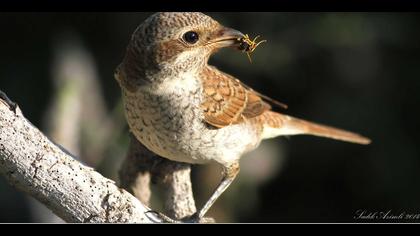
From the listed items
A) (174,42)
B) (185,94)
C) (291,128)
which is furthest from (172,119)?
(291,128)

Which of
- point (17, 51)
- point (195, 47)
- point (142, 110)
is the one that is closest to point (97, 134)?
point (142, 110)

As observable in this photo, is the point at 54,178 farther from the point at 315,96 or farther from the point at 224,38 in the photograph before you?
the point at 315,96

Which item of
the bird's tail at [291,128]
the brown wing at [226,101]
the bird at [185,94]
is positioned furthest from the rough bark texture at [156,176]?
the bird's tail at [291,128]

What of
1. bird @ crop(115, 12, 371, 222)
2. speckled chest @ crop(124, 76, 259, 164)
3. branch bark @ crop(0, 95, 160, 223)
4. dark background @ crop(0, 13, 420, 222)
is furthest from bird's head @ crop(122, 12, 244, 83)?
dark background @ crop(0, 13, 420, 222)

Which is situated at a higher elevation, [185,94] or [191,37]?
[191,37]

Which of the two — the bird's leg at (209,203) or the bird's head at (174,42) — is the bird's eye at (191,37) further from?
the bird's leg at (209,203)

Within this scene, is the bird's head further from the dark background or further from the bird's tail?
the dark background

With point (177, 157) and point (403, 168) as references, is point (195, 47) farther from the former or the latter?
point (403, 168)
